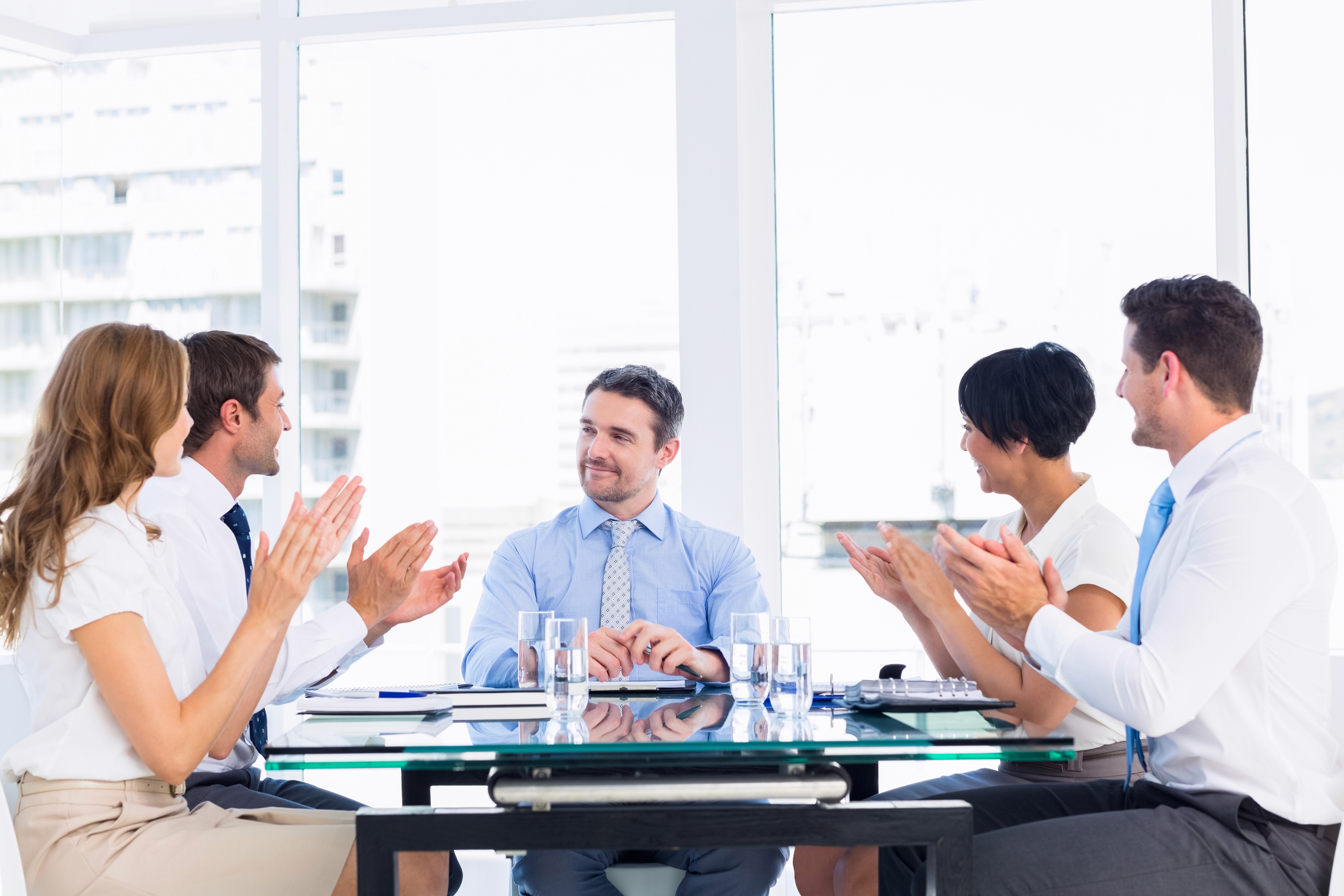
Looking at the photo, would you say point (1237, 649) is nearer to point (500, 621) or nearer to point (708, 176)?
point (500, 621)

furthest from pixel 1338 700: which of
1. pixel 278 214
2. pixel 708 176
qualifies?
pixel 278 214

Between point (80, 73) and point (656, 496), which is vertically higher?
point (80, 73)

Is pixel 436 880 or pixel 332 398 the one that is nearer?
pixel 436 880

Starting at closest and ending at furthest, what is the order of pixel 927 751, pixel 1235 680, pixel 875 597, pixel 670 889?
pixel 927 751 < pixel 1235 680 < pixel 670 889 < pixel 875 597

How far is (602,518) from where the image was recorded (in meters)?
2.80

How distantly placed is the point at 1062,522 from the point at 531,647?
1120 mm

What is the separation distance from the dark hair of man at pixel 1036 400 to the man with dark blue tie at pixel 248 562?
1209 mm

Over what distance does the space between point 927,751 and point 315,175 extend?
297 centimetres

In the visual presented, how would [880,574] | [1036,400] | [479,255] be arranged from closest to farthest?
1. [1036,400]
2. [880,574]
3. [479,255]

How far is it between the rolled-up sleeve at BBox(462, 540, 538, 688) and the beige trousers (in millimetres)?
670

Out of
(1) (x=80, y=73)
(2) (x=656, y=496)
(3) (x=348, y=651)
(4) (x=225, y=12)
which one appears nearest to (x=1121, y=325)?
(2) (x=656, y=496)

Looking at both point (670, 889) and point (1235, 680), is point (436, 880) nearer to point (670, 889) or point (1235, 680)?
point (670, 889)

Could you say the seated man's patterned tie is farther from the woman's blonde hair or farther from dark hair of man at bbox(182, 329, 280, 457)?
the woman's blonde hair

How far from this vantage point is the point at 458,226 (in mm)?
3703
